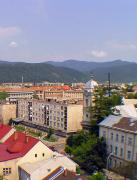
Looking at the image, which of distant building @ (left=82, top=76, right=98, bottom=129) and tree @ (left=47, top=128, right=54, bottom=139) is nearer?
distant building @ (left=82, top=76, right=98, bottom=129)

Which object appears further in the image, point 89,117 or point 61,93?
point 61,93

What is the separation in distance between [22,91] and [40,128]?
58821mm

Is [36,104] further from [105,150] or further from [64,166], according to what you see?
[64,166]

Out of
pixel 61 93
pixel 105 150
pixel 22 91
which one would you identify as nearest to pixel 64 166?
pixel 105 150

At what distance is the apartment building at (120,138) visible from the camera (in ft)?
162

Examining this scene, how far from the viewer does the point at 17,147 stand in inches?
1693

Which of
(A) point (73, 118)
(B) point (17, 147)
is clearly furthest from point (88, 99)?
(B) point (17, 147)

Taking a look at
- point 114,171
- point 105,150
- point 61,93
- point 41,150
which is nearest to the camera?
point 41,150

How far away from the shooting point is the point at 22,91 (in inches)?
5802

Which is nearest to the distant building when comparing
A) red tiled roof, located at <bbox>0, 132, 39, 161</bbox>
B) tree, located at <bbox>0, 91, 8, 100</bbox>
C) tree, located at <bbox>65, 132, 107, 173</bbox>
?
tree, located at <bbox>65, 132, 107, 173</bbox>

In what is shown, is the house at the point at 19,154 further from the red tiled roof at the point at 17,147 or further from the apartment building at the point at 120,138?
the apartment building at the point at 120,138

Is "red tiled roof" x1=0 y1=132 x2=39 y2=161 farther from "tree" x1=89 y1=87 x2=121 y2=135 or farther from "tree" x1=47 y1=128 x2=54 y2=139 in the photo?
"tree" x1=47 y1=128 x2=54 y2=139

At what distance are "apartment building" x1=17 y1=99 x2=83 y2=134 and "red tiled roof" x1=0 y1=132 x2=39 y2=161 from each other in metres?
35.2

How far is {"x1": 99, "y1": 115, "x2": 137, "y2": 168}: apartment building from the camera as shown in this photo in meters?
49.3
